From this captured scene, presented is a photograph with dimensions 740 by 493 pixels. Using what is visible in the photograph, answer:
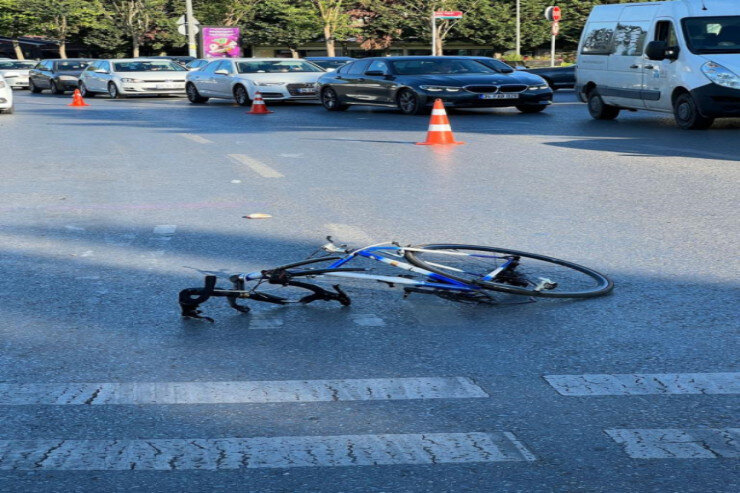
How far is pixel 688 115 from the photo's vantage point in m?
16.5

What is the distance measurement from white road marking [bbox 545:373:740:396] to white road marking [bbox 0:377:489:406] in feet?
1.13

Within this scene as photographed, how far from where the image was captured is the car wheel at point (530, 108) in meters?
21.8

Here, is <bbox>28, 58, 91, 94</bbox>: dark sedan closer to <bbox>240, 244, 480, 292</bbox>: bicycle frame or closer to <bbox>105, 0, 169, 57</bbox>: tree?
<bbox>105, 0, 169, 57</bbox>: tree

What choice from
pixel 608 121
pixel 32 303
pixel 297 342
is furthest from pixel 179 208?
pixel 608 121

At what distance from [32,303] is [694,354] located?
3.26m

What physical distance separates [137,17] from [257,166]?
206 ft

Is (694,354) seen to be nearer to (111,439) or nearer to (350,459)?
(350,459)

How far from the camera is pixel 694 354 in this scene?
4.54 m

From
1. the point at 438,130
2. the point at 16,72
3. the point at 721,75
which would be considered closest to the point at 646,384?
the point at 438,130

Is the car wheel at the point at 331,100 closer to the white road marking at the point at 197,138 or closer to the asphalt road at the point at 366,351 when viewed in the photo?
the white road marking at the point at 197,138

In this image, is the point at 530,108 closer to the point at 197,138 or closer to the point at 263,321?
the point at 197,138

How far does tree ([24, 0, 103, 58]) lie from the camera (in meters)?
69.4

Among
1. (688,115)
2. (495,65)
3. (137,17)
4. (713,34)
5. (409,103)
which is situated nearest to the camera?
(688,115)

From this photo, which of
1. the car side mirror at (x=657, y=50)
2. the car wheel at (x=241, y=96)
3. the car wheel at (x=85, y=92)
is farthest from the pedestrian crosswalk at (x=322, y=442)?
the car wheel at (x=85, y=92)
